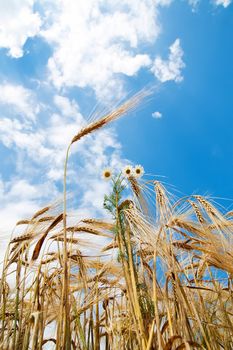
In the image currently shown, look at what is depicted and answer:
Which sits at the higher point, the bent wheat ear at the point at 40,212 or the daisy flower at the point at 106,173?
the daisy flower at the point at 106,173

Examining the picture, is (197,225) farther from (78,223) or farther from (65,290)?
(65,290)

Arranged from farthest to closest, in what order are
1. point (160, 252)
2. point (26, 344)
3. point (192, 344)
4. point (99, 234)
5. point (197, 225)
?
1. point (99, 234)
2. point (197, 225)
3. point (160, 252)
4. point (26, 344)
5. point (192, 344)

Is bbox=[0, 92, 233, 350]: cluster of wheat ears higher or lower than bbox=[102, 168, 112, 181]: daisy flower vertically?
lower

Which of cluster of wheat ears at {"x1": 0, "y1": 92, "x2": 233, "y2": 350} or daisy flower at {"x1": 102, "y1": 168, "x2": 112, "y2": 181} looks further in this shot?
daisy flower at {"x1": 102, "y1": 168, "x2": 112, "y2": 181}

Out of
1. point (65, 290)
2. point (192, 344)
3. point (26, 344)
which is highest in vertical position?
point (65, 290)

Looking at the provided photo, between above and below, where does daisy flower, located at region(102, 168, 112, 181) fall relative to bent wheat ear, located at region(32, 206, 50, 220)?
above

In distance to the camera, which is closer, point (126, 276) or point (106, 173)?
point (126, 276)

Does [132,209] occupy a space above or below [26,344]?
above

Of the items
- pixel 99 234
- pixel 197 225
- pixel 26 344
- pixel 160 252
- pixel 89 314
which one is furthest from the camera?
pixel 89 314

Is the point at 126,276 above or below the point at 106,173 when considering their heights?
below

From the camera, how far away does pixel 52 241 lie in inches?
97.3

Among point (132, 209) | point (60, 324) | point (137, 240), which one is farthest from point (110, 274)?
point (60, 324)

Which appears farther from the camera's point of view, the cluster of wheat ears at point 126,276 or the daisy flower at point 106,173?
the daisy flower at point 106,173

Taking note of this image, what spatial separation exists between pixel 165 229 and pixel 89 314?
116cm
